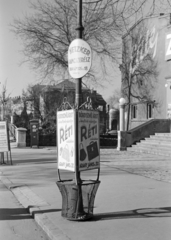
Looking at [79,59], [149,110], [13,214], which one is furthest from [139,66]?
[79,59]

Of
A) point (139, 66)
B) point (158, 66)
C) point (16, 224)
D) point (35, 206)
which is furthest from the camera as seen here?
point (139, 66)

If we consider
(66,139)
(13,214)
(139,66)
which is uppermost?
(139,66)

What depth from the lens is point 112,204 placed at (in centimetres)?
693

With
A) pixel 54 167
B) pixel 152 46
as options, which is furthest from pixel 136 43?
pixel 54 167

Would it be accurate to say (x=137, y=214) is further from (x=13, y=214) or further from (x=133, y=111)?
(x=133, y=111)

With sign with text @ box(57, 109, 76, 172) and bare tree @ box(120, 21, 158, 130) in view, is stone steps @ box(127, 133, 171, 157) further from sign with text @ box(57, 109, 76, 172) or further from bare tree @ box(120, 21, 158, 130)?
sign with text @ box(57, 109, 76, 172)

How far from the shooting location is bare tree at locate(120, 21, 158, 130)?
104 feet

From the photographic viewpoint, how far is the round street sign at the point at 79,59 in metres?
5.81

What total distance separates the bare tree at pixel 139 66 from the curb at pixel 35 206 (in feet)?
75.4

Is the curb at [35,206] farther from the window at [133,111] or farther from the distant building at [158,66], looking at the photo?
the window at [133,111]

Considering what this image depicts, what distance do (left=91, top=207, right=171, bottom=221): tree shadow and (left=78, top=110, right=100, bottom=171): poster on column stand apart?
2.82 feet

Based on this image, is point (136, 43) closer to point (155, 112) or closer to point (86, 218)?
point (155, 112)

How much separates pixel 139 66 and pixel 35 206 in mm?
28434

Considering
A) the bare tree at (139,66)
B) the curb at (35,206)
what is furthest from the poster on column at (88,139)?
the bare tree at (139,66)
